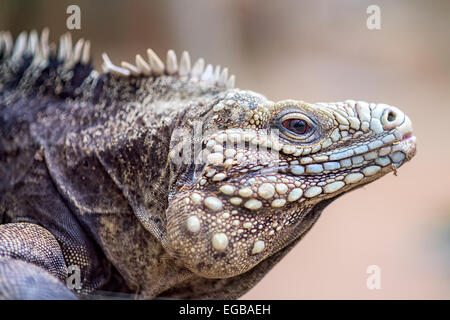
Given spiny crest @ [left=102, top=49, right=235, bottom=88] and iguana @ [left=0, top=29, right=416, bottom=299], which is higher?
spiny crest @ [left=102, top=49, right=235, bottom=88]

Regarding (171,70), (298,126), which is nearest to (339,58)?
(171,70)

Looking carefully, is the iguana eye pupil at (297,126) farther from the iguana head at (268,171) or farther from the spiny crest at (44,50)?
the spiny crest at (44,50)

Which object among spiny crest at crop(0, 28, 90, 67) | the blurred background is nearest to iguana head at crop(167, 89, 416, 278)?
spiny crest at crop(0, 28, 90, 67)

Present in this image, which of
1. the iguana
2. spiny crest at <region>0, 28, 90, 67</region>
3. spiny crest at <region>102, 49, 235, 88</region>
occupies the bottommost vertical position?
the iguana

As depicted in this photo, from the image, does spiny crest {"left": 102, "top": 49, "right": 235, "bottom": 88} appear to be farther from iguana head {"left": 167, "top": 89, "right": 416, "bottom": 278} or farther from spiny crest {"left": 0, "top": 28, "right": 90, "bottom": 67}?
iguana head {"left": 167, "top": 89, "right": 416, "bottom": 278}

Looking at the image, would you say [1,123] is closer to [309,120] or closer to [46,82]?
[46,82]

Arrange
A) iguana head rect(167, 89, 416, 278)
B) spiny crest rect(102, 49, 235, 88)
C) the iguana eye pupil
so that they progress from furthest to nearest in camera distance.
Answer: spiny crest rect(102, 49, 235, 88) → the iguana eye pupil → iguana head rect(167, 89, 416, 278)
